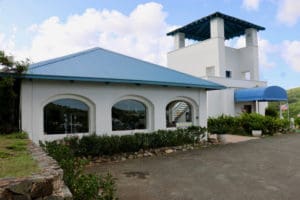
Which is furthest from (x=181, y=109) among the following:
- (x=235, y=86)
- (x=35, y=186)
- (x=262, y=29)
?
(x=262, y=29)

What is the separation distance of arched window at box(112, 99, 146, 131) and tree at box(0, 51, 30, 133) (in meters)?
4.39

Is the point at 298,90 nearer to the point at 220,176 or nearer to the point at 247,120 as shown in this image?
the point at 247,120

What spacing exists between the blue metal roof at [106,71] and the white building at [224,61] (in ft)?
26.7

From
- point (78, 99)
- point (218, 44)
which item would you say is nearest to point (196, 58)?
point (218, 44)

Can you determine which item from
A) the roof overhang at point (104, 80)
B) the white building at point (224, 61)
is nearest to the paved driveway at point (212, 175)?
the roof overhang at point (104, 80)

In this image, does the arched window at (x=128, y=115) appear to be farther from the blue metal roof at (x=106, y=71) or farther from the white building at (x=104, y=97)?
the blue metal roof at (x=106, y=71)

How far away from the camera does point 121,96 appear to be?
41.1ft

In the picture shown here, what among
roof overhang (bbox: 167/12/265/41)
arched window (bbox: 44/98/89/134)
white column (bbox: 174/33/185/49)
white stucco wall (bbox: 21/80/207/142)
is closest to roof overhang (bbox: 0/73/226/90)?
white stucco wall (bbox: 21/80/207/142)

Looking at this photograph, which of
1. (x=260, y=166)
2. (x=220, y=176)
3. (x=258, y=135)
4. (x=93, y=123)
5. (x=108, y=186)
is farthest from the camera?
(x=258, y=135)

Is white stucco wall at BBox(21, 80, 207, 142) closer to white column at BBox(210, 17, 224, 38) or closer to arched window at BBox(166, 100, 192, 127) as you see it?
arched window at BBox(166, 100, 192, 127)

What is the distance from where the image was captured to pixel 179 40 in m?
27.6

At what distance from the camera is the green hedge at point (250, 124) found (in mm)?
19312

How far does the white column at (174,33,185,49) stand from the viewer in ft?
90.3

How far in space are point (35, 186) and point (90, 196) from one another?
1.44 meters
